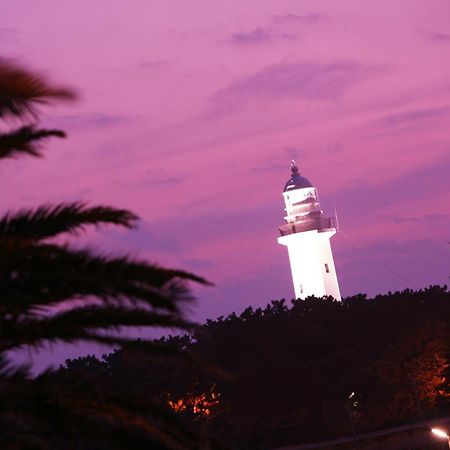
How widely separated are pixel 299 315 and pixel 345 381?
11.4 metres

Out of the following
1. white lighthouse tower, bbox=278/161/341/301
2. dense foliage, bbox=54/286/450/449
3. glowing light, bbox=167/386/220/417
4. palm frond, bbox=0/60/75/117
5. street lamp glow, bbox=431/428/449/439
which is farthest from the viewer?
white lighthouse tower, bbox=278/161/341/301

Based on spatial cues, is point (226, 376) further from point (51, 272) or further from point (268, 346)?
point (268, 346)

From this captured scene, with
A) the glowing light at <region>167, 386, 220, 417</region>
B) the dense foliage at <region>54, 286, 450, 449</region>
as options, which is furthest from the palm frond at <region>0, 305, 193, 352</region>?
the glowing light at <region>167, 386, 220, 417</region>

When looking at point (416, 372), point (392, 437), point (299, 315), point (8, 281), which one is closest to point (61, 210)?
point (8, 281)

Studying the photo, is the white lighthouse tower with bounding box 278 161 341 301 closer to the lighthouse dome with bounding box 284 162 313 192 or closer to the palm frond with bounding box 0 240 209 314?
the lighthouse dome with bounding box 284 162 313 192

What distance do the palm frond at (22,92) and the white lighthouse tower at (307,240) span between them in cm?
8067

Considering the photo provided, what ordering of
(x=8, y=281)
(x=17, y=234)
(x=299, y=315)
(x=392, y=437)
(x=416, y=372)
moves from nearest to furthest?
(x=8, y=281)
(x=17, y=234)
(x=392, y=437)
(x=416, y=372)
(x=299, y=315)

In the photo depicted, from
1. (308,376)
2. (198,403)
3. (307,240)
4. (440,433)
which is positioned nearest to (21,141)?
(440,433)

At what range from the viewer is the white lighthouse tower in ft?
291

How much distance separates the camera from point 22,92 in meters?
7.58

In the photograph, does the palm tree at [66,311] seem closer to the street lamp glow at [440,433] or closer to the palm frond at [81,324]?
the palm frond at [81,324]

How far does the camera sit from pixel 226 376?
27.6 ft

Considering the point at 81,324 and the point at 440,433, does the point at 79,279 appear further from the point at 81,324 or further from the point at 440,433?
the point at 440,433

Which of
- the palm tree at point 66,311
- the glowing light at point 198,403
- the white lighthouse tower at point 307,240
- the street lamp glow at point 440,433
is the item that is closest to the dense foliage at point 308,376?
the glowing light at point 198,403
